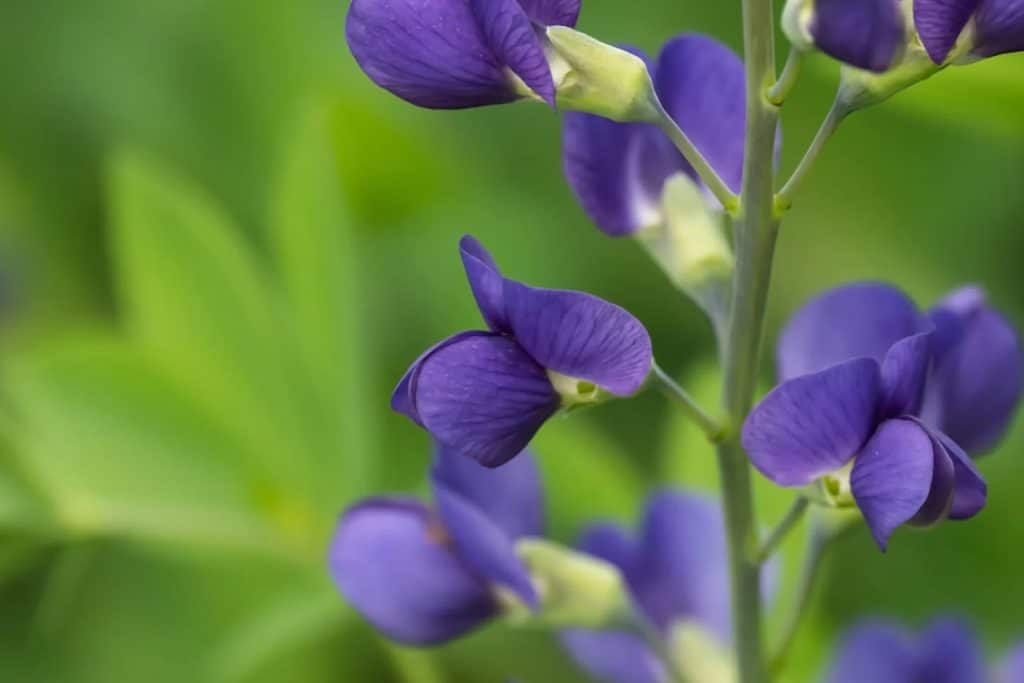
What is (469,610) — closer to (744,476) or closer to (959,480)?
(744,476)

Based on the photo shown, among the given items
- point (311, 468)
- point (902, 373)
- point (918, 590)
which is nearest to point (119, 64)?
point (311, 468)

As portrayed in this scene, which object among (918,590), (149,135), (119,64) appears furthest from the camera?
(119,64)

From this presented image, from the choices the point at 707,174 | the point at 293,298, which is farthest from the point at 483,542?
the point at 293,298

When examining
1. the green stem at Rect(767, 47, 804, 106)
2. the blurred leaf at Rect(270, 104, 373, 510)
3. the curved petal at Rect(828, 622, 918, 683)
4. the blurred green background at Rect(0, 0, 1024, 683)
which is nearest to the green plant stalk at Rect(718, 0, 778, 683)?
the green stem at Rect(767, 47, 804, 106)

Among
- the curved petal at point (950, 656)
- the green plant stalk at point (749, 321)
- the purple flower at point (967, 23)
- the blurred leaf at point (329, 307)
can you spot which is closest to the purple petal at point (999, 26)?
the purple flower at point (967, 23)

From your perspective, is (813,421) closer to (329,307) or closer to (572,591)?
(572,591)

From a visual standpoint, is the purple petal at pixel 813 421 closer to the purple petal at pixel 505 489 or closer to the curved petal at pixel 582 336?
the curved petal at pixel 582 336
